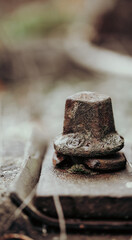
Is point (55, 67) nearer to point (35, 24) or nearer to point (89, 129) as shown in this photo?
point (35, 24)

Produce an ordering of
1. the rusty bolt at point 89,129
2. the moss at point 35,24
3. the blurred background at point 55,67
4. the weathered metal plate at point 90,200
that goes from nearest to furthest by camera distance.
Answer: the weathered metal plate at point 90,200 < the rusty bolt at point 89,129 < the blurred background at point 55,67 < the moss at point 35,24

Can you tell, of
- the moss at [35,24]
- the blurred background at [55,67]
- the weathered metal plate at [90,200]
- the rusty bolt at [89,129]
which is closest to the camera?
the weathered metal plate at [90,200]

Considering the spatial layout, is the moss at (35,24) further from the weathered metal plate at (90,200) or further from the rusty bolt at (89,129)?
the weathered metal plate at (90,200)

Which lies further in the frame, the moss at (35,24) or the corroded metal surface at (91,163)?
the moss at (35,24)

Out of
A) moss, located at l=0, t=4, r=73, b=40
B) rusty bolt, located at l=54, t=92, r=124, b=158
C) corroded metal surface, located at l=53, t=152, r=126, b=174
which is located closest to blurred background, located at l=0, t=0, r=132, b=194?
moss, located at l=0, t=4, r=73, b=40

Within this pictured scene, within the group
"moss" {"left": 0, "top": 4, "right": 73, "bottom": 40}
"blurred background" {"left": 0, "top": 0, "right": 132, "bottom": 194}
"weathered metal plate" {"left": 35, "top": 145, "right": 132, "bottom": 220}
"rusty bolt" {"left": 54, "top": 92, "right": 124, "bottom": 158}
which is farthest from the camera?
"moss" {"left": 0, "top": 4, "right": 73, "bottom": 40}

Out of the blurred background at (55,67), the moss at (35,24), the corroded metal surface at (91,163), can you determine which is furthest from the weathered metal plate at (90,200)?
the moss at (35,24)

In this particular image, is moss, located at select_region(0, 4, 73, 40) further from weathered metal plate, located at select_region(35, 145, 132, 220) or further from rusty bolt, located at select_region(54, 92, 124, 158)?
weathered metal plate, located at select_region(35, 145, 132, 220)

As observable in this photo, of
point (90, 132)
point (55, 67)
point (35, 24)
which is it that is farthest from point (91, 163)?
point (35, 24)
